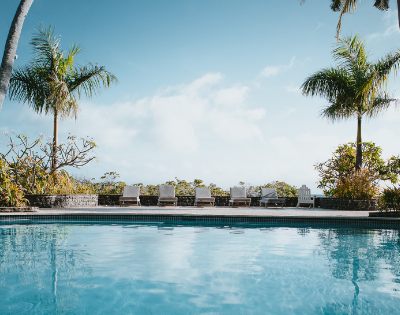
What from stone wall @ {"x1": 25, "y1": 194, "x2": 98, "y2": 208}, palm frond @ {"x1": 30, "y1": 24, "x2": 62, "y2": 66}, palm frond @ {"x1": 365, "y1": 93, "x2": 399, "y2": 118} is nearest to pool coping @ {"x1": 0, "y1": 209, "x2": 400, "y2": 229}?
stone wall @ {"x1": 25, "y1": 194, "x2": 98, "y2": 208}

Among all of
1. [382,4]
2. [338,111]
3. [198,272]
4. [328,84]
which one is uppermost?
[382,4]

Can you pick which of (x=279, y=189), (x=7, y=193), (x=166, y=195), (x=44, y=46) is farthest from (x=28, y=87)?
(x=279, y=189)

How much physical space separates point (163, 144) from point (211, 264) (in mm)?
16230

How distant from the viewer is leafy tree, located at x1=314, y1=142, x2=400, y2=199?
41.2ft

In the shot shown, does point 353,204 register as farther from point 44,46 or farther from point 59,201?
point 44,46

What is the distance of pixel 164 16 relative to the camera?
44.0 ft

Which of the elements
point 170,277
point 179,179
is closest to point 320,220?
point 170,277

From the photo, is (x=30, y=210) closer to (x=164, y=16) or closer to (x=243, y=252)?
(x=243, y=252)

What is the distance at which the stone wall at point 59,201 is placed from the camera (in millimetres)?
10648

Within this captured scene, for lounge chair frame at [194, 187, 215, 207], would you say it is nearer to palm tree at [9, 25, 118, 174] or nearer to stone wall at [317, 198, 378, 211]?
stone wall at [317, 198, 378, 211]

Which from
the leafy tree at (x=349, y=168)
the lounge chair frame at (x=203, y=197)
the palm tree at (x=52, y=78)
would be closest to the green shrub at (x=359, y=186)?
the leafy tree at (x=349, y=168)

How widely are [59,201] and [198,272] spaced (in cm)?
794

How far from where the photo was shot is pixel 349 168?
44.7 feet

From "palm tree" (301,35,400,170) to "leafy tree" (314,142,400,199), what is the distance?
905 millimetres
